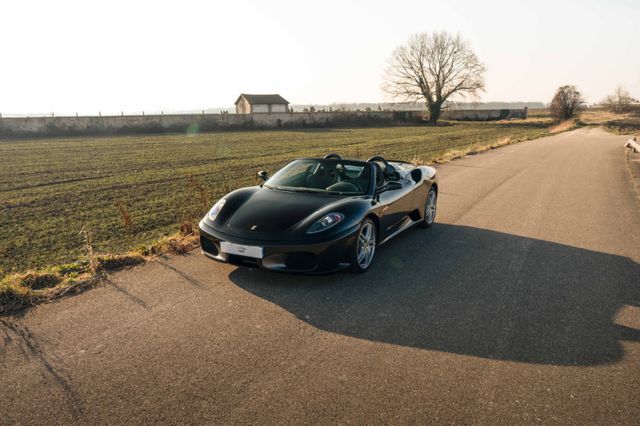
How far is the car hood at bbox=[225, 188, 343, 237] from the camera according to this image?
4.96 metres

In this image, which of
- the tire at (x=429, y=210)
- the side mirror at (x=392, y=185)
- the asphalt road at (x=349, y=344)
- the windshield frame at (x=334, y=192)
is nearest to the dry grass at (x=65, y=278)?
the asphalt road at (x=349, y=344)

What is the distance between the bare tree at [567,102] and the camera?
7306 cm

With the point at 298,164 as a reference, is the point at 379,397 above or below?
below

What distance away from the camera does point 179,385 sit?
10.5 feet

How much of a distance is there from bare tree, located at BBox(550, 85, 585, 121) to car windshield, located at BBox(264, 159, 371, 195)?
78.1 meters

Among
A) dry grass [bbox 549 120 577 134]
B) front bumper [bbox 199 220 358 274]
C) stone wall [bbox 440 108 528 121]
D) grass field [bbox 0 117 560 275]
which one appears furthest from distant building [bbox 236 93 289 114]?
front bumper [bbox 199 220 358 274]

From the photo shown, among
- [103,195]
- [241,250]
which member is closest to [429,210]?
[241,250]

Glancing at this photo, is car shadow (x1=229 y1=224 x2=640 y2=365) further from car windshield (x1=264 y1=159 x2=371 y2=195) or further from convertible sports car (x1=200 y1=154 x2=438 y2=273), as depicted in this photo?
car windshield (x1=264 y1=159 x2=371 y2=195)

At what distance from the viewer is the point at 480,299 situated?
4.75 m

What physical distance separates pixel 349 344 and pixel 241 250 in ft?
5.40

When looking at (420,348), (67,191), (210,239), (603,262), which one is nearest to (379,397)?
(420,348)

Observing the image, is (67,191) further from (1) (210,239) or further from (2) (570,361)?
(2) (570,361)

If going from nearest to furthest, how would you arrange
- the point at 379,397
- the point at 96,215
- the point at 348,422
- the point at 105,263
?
the point at 348,422
the point at 379,397
the point at 105,263
the point at 96,215

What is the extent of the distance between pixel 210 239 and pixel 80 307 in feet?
4.70
